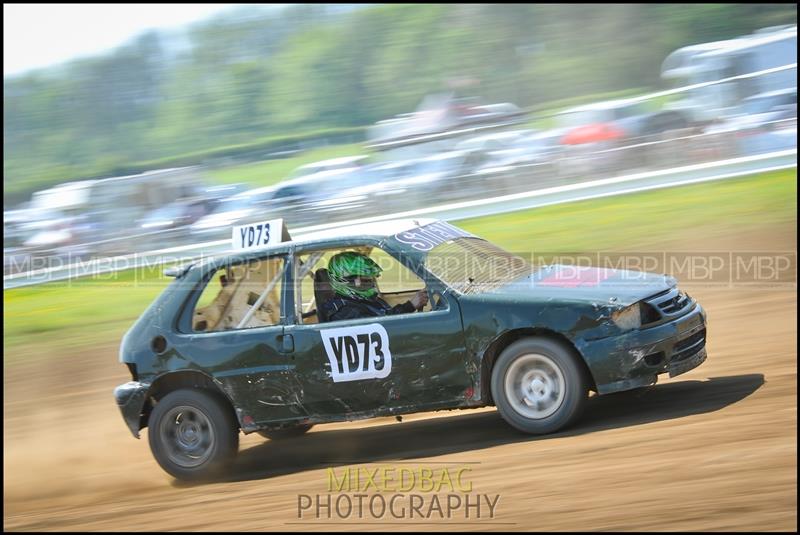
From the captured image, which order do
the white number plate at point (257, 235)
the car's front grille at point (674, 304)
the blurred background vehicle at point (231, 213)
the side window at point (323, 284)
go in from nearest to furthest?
the car's front grille at point (674, 304)
the side window at point (323, 284)
the white number plate at point (257, 235)
the blurred background vehicle at point (231, 213)

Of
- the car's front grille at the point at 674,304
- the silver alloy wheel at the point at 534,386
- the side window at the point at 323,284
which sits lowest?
the silver alloy wheel at the point at 534,386

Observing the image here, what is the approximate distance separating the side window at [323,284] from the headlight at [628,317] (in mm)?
1289

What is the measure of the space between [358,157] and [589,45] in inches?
194

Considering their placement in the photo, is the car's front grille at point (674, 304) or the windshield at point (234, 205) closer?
the car's front grille at point (674, 304)

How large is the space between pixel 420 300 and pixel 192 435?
6.54 feet

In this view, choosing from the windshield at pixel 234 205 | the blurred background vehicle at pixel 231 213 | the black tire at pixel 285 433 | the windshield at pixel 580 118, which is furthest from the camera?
the windshield at pixel 234 205

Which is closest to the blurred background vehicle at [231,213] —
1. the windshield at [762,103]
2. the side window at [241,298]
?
the windshield at [762,103]

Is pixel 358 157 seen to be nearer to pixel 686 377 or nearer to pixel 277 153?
pixel 277 153

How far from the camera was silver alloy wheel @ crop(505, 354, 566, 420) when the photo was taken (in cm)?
609

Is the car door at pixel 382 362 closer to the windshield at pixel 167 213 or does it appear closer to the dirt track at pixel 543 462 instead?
the dirt track at pixel 543 462

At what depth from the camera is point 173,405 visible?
6910 mm

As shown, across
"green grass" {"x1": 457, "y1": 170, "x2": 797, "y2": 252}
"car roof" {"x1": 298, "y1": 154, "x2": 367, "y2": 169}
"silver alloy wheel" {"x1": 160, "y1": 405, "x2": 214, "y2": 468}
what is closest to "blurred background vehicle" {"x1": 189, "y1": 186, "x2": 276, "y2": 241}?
"car roof" {"x1": 298, "y1": 154, "x2": 367, "y2": 169}

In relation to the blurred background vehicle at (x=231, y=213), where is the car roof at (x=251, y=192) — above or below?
above
